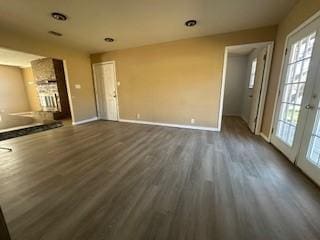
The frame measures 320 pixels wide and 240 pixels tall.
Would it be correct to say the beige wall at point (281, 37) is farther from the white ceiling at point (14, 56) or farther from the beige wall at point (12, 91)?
the beige wall at point (12, 91)

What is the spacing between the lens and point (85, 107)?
17.7 ft

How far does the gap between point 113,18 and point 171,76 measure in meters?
2.06

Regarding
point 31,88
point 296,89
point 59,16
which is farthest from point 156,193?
point 31,88

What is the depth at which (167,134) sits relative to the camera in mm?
3811

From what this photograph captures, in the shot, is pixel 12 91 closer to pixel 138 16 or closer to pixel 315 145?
pixel 138 16

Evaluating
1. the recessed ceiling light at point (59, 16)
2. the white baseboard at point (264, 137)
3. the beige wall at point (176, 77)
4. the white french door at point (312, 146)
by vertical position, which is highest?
the recessed ceiling light at point (59, 16)

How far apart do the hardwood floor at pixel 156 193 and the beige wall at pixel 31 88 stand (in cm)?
691

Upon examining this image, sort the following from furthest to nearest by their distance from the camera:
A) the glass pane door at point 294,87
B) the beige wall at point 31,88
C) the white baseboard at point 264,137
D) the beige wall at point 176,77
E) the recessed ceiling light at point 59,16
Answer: the beige wall at point 31,88 → the beige wall at point 176,77 → the white baseboard at point 264,137 → the recessed ceiling light at point 59,16 → the glass pane door at point 294,87

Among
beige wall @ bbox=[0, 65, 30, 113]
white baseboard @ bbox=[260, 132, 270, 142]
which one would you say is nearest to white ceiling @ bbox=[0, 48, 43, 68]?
beige wall @ bbox=[0, 65, 30, 113]

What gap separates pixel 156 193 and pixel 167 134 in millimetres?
2204

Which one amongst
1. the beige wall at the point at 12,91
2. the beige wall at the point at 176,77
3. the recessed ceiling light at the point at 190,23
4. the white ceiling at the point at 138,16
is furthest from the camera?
the beige wall at the point at 12,91

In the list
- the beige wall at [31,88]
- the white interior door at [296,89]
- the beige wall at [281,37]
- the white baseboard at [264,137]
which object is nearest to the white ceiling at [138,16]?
A: the beige wall at [281,37]

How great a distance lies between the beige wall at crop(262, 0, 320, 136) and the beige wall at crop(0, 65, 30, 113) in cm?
1125

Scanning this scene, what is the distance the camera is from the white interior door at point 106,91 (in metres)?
5.23
